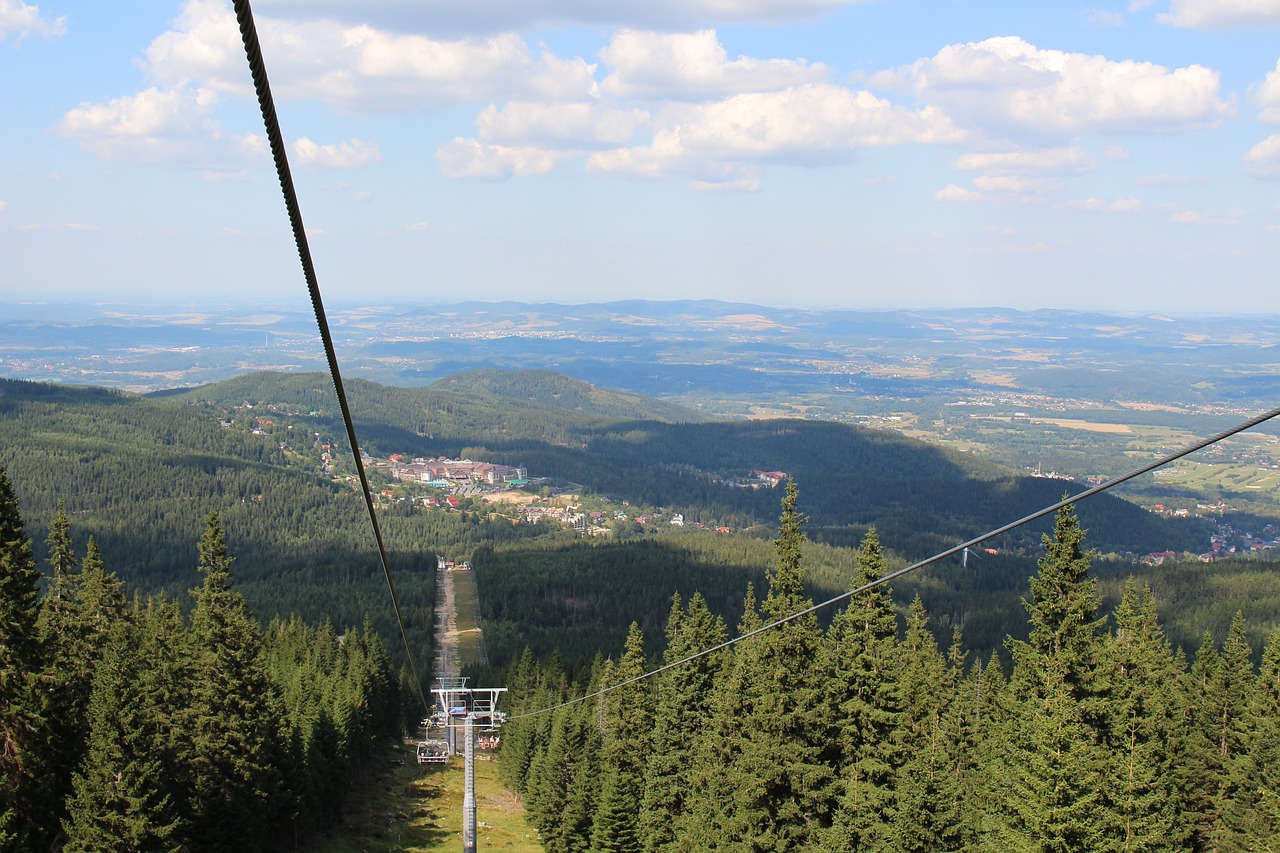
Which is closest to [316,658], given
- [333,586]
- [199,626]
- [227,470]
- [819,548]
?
[199,626]

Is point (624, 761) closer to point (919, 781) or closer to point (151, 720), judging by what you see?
point (919, 781)

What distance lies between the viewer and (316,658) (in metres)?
56.7

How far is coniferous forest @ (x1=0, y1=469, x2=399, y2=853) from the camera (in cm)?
2280

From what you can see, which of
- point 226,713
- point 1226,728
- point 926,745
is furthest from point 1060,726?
point 226,713

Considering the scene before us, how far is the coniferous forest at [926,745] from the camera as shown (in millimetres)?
23328

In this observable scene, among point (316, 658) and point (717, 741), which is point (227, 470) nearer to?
point (316, 658)

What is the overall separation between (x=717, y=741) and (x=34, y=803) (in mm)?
17738

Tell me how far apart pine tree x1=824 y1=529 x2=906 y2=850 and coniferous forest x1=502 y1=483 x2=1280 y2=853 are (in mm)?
50

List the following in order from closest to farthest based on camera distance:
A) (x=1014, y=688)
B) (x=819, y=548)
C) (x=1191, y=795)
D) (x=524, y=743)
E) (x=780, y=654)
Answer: (x=780, y=654) → (x=1014, y=688) → (x=1191, y=795) → (x=524, y=743) → (x=819, y=548)

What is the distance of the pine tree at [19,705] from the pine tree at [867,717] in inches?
740

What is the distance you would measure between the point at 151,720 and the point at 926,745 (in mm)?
20985

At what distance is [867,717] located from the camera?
24.9m

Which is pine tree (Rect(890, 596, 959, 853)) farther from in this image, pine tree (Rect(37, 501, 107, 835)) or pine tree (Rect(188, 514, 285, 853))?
pine tree (Rect(188, 514, 285, 853))

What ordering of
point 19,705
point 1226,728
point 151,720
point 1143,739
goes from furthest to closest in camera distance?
1. point 1226,728
2. point 1143,739
3. point 151,720
4. point 19,705
